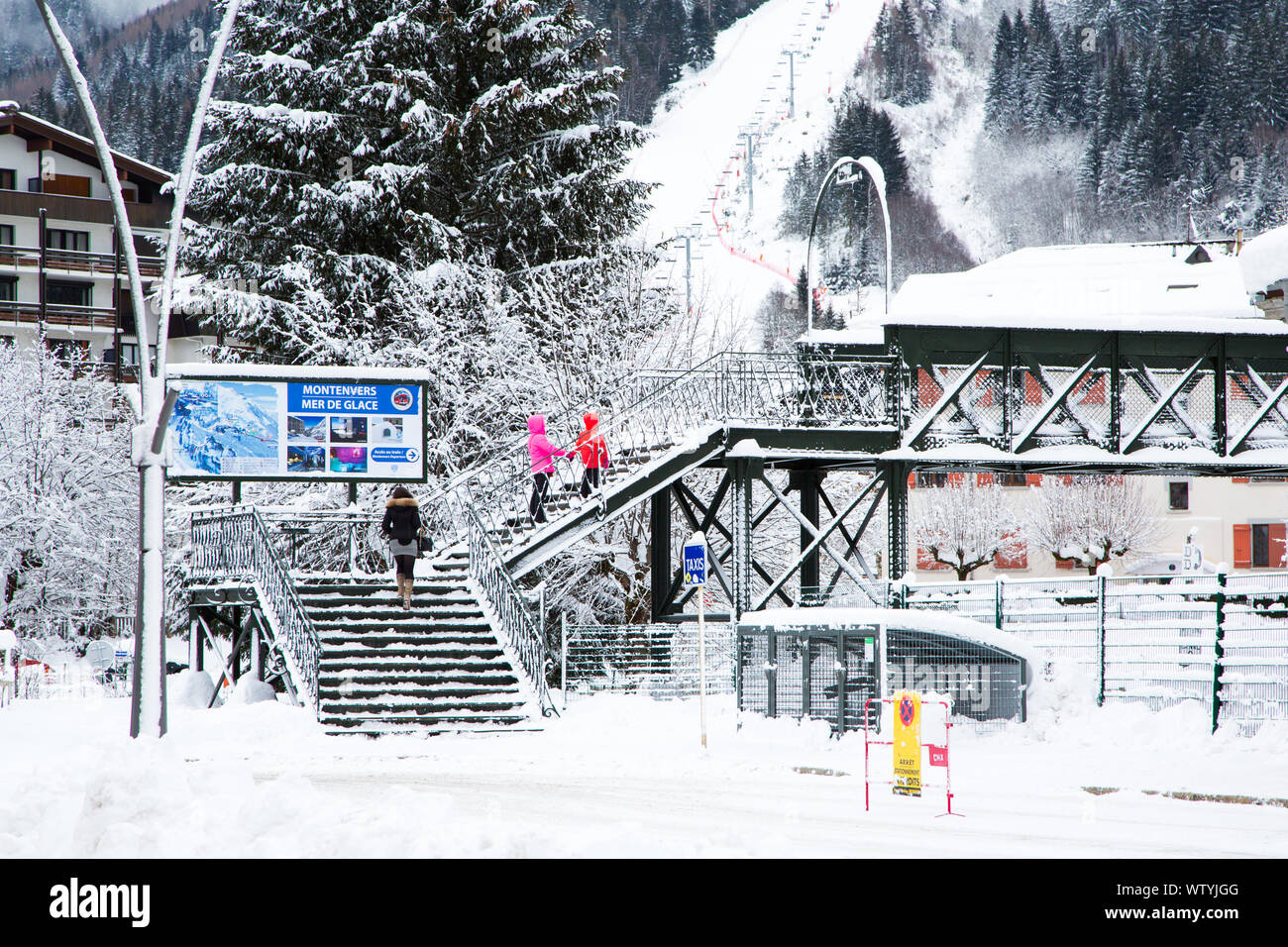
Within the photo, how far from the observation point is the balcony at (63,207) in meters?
72.3

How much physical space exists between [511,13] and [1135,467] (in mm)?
23180

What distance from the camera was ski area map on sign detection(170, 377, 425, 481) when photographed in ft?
79.3

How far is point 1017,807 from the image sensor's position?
12.7 meters

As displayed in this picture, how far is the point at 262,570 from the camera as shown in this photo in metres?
22.6

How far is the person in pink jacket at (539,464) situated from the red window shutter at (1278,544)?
5747 centimetres

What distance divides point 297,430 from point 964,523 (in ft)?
165

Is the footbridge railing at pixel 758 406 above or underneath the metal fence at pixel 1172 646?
above

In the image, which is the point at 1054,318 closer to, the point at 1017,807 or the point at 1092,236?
the point at 1017,807

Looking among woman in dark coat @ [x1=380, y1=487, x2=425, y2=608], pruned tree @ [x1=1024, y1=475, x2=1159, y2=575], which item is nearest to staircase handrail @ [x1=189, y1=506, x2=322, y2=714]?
woman in dark coat @ [x1=380, y1=487, x2=425, y2=608]

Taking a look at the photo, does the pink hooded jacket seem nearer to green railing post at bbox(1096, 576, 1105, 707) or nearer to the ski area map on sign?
the ski area map on sign

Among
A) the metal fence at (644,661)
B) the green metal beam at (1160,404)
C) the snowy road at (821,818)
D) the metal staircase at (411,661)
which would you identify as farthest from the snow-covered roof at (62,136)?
the snowy road at (821,818)

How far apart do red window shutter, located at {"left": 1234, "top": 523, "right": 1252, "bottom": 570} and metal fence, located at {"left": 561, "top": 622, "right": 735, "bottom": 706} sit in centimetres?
5030

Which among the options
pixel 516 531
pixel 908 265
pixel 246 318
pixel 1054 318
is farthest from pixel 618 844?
pixel 908 265

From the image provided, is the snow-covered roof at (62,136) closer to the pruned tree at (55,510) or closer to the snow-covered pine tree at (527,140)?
the pruned tree at (55,510)
